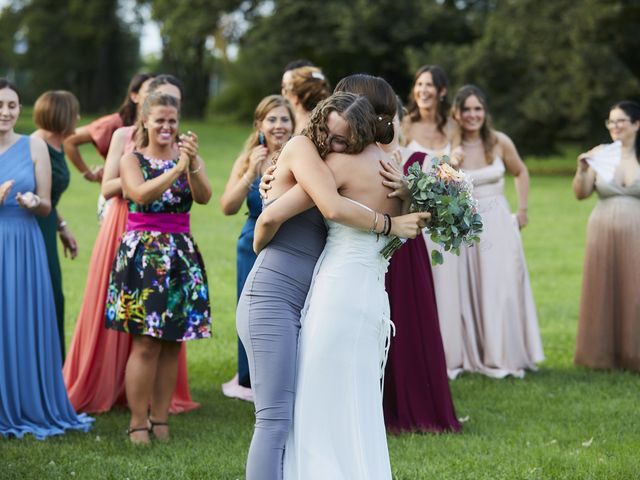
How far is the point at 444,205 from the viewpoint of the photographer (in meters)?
4.73

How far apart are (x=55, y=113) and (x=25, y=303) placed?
158 centimetres

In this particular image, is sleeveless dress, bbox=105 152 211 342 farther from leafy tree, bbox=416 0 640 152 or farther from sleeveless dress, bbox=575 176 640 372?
leafy tree, bbox=416 0 640 152

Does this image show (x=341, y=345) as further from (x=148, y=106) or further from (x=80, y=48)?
(x=80, y=48)

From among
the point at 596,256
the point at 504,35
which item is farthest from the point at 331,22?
the point at 596,256

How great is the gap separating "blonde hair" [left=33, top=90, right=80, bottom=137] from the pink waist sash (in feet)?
4.80

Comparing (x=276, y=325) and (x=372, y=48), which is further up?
(x=372, y=48)

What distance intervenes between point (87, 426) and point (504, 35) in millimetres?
26818

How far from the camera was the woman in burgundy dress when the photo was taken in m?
7.00

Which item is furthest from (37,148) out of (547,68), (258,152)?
(547,68)

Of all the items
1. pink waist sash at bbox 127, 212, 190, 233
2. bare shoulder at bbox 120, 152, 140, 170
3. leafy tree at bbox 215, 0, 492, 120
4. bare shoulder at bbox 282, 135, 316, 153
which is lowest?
pink waist sash at bbox 127, 212, 190, 233

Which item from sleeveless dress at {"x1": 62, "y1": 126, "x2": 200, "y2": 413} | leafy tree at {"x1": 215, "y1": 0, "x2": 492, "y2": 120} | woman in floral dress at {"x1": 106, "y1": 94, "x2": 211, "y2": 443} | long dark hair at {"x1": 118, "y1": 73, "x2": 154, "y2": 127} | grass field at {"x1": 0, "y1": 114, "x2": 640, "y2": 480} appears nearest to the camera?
grass field at {"x1": 0, "y1": 114, "x2": 640, "y2": 480}

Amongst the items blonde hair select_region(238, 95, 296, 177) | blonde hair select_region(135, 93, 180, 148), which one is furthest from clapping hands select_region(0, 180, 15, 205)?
blonde hair select_region(238, 95, 296, 177)

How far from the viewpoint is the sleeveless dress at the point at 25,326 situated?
6859mm

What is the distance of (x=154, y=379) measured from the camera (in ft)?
22.2
